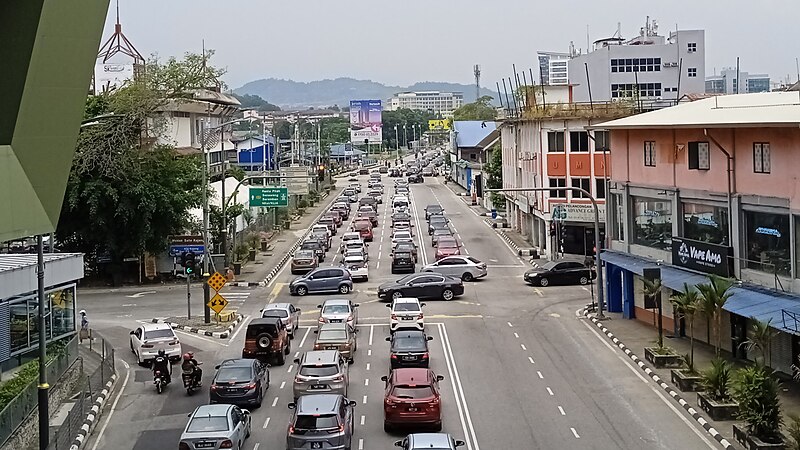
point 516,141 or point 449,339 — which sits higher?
point 516,141

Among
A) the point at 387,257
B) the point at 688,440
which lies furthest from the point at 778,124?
the point at 387,257

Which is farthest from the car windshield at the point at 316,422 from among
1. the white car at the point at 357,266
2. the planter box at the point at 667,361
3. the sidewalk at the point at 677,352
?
the white car at the point at 357,266

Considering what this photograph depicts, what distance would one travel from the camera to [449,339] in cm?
3603

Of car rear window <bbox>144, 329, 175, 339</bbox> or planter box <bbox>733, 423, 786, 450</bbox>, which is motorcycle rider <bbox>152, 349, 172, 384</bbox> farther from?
planter box <bbox>733, 423, 786, 450</bbox>

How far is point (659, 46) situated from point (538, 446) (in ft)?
354

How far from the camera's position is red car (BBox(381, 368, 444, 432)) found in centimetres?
2312

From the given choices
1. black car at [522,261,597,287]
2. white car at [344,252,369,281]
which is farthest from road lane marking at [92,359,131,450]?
black car at [522,261,597,287]

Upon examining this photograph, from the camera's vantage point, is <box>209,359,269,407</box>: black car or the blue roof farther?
the blue roof

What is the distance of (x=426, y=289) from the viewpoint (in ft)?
148

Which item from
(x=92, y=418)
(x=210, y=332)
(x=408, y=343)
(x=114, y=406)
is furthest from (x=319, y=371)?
(x=210, y=332)

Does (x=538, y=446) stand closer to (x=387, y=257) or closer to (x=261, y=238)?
(x=387, y=257)

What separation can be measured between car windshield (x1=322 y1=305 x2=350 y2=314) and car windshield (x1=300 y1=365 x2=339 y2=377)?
10.6m

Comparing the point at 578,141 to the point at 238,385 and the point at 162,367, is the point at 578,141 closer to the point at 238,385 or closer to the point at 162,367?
the point at 162,367

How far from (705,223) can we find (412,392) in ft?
46.7
